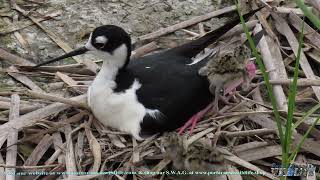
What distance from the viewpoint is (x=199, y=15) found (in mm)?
4590

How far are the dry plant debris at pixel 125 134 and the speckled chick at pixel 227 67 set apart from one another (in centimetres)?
26

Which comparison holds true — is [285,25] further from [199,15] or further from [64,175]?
[64,175]

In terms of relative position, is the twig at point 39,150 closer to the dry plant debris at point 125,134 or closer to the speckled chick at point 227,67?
the dry plant debris at point 125,134

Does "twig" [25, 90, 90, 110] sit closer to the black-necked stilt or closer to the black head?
the black-necked stilt

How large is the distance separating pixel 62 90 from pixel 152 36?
29.0 inches

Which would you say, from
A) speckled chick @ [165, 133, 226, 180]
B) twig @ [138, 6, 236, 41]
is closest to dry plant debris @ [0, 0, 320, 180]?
speckled chick @ [165, 133, 226, 180]

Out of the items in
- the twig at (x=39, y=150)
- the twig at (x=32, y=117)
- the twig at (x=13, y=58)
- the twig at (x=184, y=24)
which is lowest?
the twig at (x=39, y=150)

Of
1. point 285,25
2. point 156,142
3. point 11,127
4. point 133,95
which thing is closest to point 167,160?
point 156,142

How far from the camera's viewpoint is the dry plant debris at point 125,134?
3.35 meters

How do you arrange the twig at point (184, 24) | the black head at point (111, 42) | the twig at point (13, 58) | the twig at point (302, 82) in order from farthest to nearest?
the twig at point (184, 24), the twig at point (13, 58), the twig at point (302, 82), the black head at point (111, 42)

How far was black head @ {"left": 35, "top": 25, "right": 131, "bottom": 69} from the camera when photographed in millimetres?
3494

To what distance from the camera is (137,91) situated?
141 inches

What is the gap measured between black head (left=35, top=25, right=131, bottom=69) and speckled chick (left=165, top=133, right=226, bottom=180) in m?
0.60

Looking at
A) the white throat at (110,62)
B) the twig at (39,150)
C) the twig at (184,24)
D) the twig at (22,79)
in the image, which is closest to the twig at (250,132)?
the white throat at (110,62)
